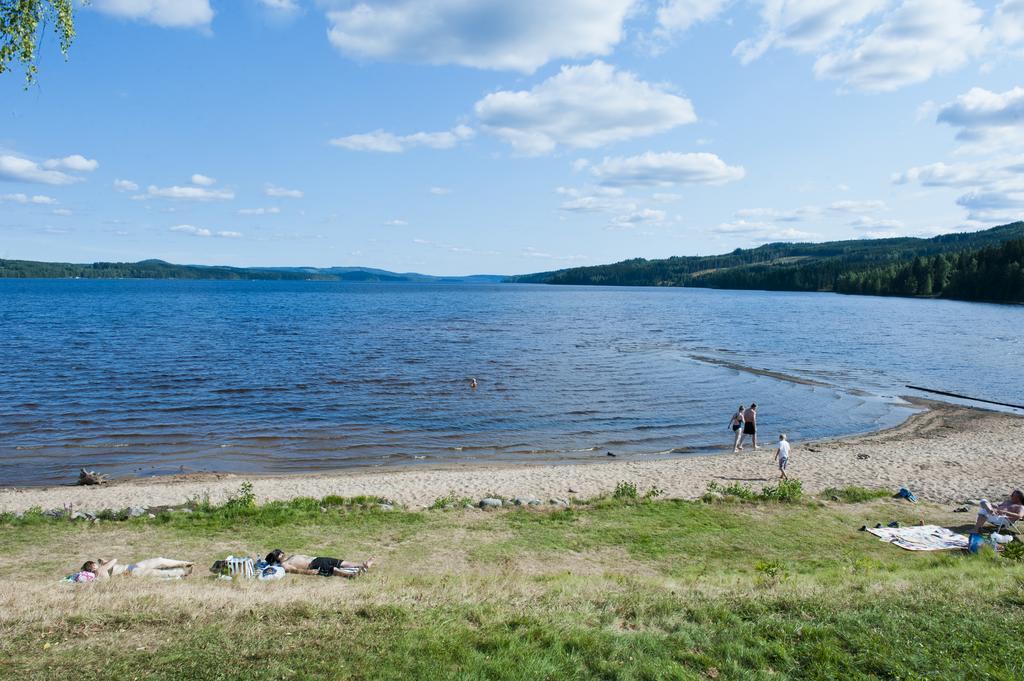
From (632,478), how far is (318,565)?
1258 centimetres

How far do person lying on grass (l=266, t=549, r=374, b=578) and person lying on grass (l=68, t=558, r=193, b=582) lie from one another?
1.74m

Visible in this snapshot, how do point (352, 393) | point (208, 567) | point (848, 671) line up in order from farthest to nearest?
point (352, 393) → point (208, 567) → point (848, 671)

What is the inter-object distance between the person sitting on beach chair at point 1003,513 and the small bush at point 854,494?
294 cm

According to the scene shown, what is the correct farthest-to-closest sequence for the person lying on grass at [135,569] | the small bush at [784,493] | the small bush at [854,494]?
the small bush at [854,494]
the small bush at [784,493]
the person lying on grass at [135,569]

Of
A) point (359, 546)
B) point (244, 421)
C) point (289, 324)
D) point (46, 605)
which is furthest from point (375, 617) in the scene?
point (289, 324)

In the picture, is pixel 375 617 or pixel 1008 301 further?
pixel 1008 301

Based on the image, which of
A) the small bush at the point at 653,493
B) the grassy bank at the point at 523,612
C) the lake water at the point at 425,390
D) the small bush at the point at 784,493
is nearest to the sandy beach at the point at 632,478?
the small bush at the point at 653,493

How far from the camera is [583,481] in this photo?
22.0 metres

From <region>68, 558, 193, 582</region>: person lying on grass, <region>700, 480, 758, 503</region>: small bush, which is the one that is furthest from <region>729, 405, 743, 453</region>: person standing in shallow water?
<region>68, 558, 193, 582</region>: person lying on grass

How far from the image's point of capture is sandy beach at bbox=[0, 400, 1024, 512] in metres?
19.8

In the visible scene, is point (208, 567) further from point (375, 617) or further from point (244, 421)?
point (244, 421)

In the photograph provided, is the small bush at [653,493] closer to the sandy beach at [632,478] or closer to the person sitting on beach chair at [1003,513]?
the sandy beach at [632,478]

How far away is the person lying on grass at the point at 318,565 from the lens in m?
12.8

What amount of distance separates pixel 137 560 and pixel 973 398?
4665 cm
